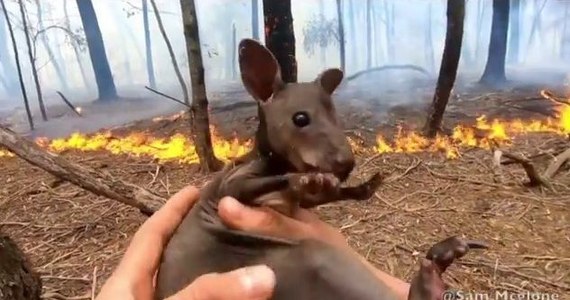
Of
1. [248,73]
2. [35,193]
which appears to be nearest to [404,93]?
[35,193]

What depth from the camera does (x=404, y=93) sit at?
2.64 meters

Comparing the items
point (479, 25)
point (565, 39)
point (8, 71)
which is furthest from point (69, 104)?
point (565, 39)

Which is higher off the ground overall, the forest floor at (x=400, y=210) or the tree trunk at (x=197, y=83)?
the tree trunk at (x=197, y=83)

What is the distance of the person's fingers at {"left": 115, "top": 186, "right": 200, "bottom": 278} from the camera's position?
84 centimetres

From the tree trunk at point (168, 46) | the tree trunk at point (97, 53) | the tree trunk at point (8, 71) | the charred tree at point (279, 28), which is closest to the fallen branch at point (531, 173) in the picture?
the charred tree at point (279, 28)

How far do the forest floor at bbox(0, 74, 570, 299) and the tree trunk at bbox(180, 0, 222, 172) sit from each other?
0.32 ft

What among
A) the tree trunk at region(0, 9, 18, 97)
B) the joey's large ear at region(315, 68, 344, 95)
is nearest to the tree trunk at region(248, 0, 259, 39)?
the tree trunk at region(0, 9, 18, 97)

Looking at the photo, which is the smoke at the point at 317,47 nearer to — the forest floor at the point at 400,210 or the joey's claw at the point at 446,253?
the forest floor at the point at 400,210

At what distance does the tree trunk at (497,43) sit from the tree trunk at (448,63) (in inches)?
5.4

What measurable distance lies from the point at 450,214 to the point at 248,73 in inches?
62.1

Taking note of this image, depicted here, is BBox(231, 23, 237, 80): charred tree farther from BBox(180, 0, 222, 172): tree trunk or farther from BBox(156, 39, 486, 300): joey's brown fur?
BBox(156, 39, 486, 300): joey's brown fur

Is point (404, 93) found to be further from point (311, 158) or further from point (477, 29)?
point (311, 158)

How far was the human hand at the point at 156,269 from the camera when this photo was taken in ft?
2.28

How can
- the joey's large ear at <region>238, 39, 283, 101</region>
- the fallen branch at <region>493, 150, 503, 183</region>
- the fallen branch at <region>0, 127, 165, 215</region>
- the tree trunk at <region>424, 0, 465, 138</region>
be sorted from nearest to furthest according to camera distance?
the joey's large ear at <region>238, 39, 283, 101</region>
the fallen branch at <region>0, 127, 165, 215</region>
the fallen branch at <region>493, 150, 503, 183</region>
the tree trunk at <region>424, 0, 465, 138</region>
